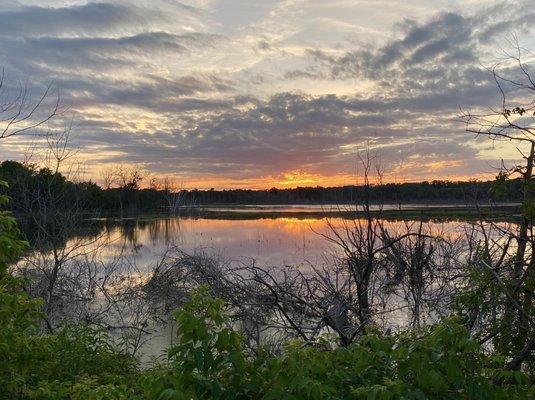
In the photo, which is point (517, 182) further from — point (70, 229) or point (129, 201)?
point (129, 201)

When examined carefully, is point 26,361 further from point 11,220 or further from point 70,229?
point 70,229

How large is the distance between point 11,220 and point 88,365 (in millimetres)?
2420

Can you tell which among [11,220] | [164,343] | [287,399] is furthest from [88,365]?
[164,343]

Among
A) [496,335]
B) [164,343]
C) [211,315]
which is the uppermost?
[211,315]

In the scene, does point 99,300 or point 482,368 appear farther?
point 99,300

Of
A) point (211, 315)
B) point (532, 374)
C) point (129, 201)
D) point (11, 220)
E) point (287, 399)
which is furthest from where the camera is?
point (129, 201)

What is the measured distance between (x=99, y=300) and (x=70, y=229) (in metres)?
4.42

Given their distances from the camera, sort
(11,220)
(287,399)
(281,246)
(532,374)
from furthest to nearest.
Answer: (281,246), (532,374), (11,220), (287,399)

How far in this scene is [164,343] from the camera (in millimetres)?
14297

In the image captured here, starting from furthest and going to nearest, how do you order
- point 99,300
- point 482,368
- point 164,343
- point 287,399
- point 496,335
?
point 99,300, point 164,343, point 496,335, point 482,368, point 287,399

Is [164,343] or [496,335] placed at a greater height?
[496,335]

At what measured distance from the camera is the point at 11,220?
455 cm

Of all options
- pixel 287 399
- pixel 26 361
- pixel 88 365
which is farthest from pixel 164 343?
pixel 287 399

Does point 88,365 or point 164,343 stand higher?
point 88,365
